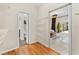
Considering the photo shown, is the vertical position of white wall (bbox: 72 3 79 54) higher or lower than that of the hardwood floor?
higher

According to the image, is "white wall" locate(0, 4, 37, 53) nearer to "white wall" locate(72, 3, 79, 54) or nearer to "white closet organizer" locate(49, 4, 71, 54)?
"white closet organizer" locate(49, 4, 71, 54)

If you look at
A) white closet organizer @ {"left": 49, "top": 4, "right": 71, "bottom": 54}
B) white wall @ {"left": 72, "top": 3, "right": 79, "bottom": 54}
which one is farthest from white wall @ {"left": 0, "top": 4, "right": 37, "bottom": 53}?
white wall @ {"left": 72, "top": 3, "right": 79, "bottom": 54}

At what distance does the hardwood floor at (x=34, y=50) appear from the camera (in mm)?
1639

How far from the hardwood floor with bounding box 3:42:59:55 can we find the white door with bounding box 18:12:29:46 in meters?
Result: 0.08

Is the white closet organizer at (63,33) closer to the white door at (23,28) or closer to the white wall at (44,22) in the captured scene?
the white wall at (44,22)

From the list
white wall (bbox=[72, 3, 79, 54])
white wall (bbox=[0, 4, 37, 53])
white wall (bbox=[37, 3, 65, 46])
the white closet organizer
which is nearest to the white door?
white wall (bbox=[0, 4, 37, 53])

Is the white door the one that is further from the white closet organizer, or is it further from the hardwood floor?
the white closet organizer

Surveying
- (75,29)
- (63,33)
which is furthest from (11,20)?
(75,29)

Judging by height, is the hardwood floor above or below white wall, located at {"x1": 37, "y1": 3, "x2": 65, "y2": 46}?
below

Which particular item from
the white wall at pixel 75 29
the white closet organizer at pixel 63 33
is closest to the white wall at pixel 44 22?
the white closet organizer at pixel 63 33

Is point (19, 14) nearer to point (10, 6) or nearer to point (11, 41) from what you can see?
point (10, 6)

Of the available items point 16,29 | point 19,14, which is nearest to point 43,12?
point 19,14

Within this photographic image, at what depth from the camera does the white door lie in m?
1.62

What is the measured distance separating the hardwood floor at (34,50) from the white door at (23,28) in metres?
0.08
